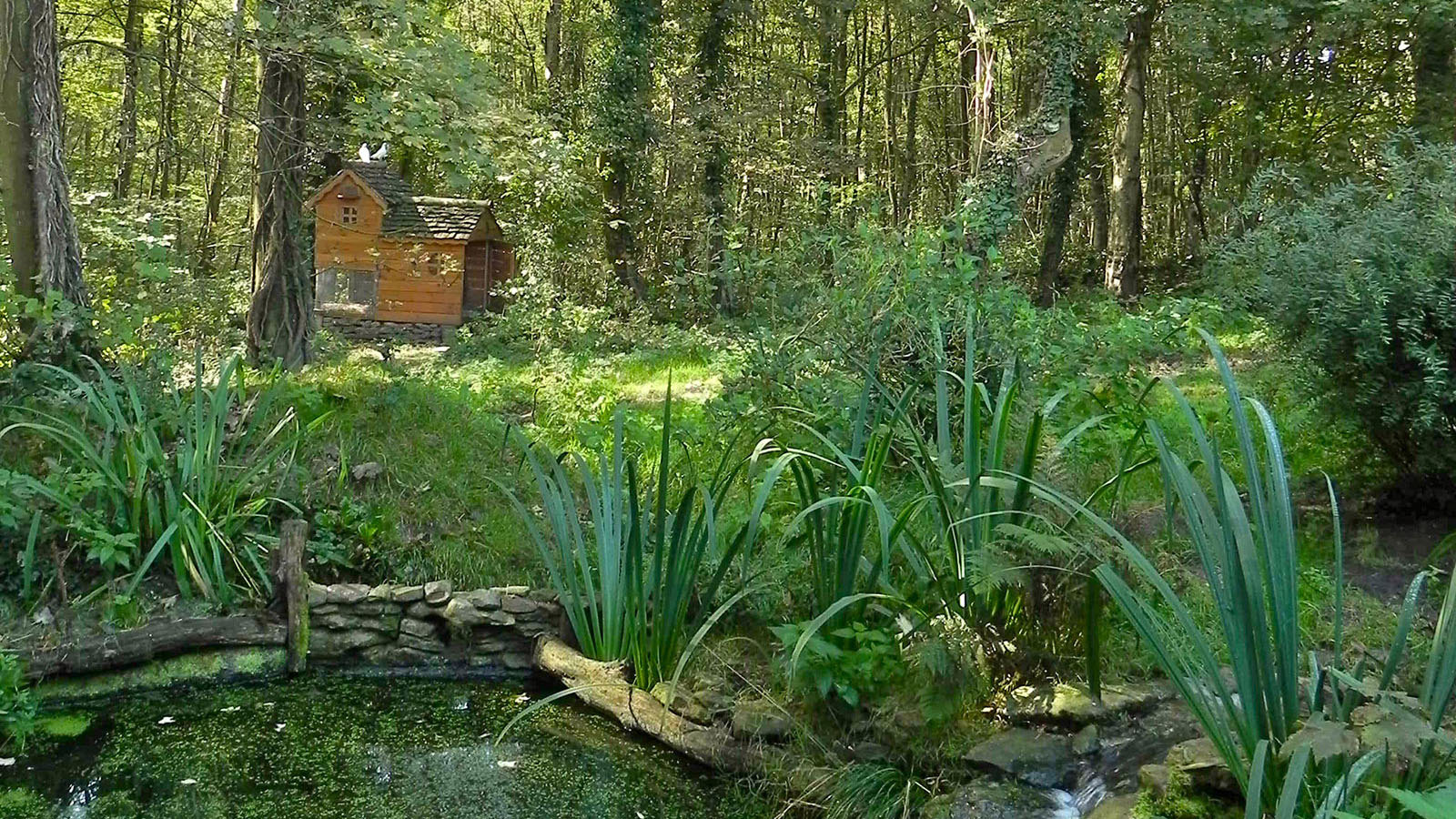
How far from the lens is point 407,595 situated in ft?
A: 17.6

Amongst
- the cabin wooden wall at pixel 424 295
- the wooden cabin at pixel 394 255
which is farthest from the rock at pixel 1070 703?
the cabin wooden wall at pixel 424 295

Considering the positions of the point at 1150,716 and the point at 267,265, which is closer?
the point at 1150,716

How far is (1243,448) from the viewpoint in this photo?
8.27ft

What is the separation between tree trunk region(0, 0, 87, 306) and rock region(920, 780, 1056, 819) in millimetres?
5489

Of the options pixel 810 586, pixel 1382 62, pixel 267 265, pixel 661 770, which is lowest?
pixel 661 770

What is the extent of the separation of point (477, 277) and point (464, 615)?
513 inches

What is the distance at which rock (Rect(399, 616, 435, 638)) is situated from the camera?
534cm

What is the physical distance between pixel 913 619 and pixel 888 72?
19487 mm

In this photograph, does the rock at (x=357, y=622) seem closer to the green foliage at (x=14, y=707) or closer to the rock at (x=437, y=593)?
the rock at (x=437, y=593)

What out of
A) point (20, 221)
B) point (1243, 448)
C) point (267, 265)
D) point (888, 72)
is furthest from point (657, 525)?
point (888, 72)

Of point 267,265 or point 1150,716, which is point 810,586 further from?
point 267,265

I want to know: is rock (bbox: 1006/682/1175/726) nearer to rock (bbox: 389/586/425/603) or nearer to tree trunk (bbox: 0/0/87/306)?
rock (bbox: 389/586/425/603)

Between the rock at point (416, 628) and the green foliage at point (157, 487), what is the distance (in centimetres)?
67

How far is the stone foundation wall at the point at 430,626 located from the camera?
5.29m
